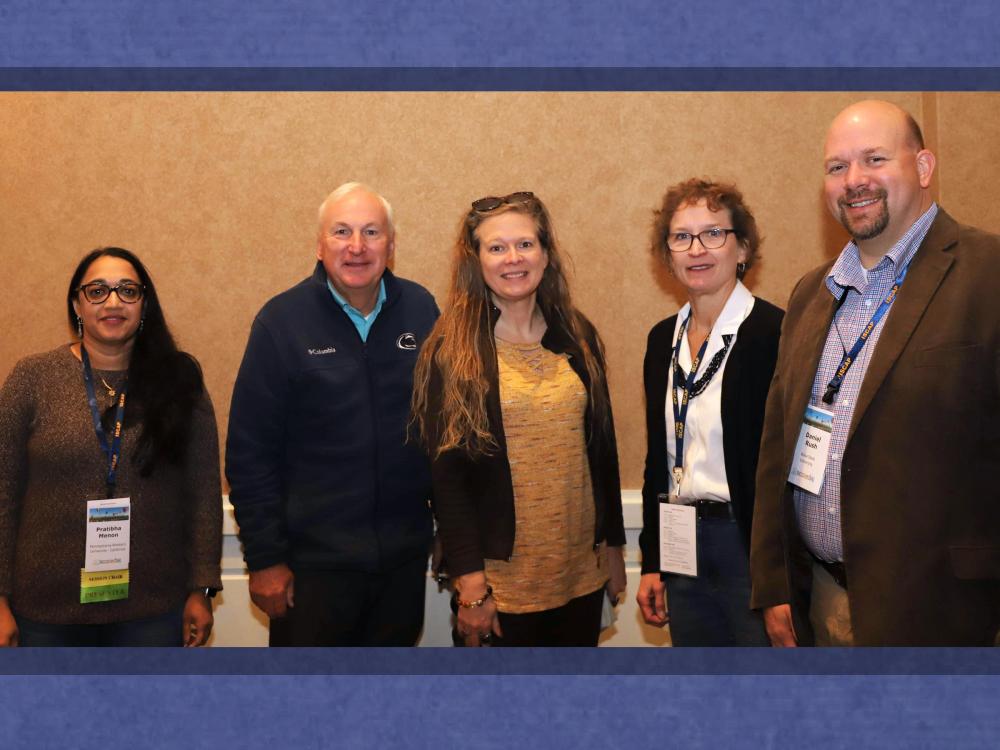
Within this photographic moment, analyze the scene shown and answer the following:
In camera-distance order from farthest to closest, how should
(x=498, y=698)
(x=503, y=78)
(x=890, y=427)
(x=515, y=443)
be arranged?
(x=515, y=443), (x=890, y=427), (x=503, y=78), (x=498, y=698)

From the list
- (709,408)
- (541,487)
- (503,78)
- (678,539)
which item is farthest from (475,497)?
(503,78)

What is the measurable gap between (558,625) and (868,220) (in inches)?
49.5

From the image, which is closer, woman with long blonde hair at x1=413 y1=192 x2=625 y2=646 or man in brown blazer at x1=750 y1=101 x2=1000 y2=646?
man in brown blazer at x1=750 y1=101 x2=1000 y2=646

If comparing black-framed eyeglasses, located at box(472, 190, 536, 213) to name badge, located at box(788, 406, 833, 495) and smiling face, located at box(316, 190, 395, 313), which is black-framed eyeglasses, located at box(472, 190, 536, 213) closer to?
smiling face, located at box(316, 190, 395, 313)

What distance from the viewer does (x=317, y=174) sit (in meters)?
3.23

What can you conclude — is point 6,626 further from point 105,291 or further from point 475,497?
point 475,497

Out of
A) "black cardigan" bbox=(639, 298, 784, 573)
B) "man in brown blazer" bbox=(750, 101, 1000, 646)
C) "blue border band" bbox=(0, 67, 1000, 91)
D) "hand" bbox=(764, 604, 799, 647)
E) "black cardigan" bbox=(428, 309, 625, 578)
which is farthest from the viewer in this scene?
"black cardigan" bbox=(428, 309, 625, 578)

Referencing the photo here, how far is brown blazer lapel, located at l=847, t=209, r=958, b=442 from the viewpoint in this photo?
1588 millimetres

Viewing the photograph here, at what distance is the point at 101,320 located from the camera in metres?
2.40

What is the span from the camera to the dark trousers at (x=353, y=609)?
7.92 ft

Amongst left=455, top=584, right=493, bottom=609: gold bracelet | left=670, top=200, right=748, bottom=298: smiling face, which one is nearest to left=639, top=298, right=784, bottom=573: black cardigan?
left=670, top=200, right=748, bottom=298: smiling face

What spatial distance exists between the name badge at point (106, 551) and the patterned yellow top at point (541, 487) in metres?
1.00

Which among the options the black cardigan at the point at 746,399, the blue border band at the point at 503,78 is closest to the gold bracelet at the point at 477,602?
the black cardigan at the point at 746,399

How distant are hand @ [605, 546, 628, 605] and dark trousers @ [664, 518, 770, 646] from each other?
0.25m
